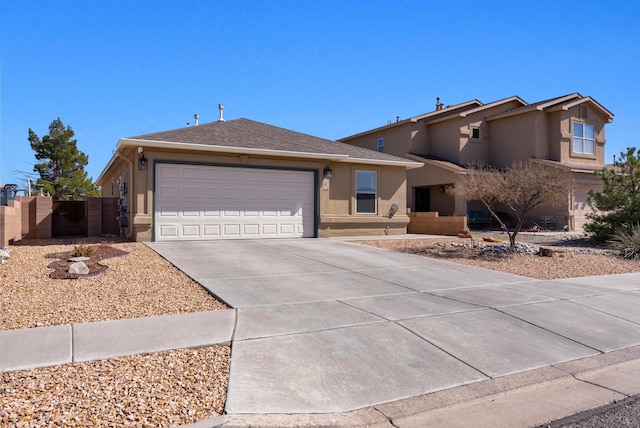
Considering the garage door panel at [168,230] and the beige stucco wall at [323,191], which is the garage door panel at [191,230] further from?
the beige stucco wall at [323,191]

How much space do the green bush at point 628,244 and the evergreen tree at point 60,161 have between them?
108ft

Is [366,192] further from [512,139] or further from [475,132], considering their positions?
[512,139]

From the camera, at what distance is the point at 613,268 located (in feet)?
36.9

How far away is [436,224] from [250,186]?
8884mm

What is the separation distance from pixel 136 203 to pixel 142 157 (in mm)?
1390

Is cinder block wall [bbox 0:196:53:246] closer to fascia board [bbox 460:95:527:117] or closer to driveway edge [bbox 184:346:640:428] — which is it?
driveway edge [bbox 184:346:640:428]

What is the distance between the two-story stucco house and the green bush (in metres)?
8.83

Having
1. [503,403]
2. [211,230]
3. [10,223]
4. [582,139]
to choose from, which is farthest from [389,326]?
[582,139]

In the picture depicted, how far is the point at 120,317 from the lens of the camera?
A: 5906 millimetres

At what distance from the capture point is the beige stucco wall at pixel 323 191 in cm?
1381

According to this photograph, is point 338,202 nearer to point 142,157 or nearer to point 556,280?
point 142,157

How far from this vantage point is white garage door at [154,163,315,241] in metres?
14.2

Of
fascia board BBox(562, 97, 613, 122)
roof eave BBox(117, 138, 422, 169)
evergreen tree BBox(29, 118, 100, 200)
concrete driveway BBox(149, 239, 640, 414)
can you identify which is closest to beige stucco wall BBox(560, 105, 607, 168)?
fascia board BBox(562, 97, 613, 122)

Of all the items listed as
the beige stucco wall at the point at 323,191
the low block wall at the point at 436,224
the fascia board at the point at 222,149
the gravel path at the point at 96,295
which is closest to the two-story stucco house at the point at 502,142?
the low block wall at the point at 436,224
